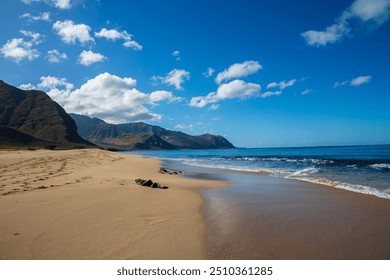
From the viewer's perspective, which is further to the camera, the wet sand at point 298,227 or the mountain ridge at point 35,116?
the mountain ridge at point 35,116

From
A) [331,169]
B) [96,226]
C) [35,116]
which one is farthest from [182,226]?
[35,116]

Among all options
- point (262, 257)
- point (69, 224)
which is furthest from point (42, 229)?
point (262, 257)

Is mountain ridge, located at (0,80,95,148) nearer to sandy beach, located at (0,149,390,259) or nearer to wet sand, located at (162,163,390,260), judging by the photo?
sandy beach, located at (0,149,390,259)

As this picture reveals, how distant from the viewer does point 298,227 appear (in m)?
6.11

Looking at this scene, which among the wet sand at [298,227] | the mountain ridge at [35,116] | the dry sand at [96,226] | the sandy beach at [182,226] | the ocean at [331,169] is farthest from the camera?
the mountain ridge at [35,116]

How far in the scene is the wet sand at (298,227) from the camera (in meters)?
4.61

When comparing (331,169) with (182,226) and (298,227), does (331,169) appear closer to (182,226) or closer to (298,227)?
(298,227)

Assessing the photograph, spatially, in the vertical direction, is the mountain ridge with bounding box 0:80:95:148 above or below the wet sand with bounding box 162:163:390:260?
above

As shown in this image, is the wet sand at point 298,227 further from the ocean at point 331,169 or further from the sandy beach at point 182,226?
the ocean at point 331,169

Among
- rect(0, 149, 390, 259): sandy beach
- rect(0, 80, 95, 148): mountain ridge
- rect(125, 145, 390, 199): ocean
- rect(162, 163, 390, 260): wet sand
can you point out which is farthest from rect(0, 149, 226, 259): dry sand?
rect(0, 80, 95, 148): mountain ridge

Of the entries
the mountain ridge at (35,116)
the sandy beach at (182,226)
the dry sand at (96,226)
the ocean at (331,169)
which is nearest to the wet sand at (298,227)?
the sandy beach at (182,226)

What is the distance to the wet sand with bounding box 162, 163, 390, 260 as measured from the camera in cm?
461

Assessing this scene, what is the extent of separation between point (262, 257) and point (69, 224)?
14.8ft

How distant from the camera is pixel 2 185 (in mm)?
9609
